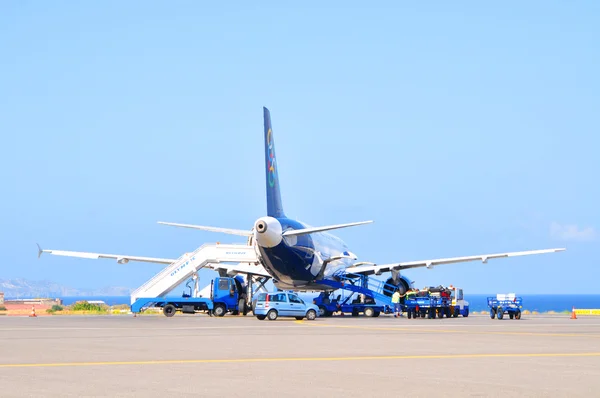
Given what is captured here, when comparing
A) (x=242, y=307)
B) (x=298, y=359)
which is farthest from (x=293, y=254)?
(x=298, y=359)

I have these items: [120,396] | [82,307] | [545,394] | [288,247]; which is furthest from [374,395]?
[82,307]

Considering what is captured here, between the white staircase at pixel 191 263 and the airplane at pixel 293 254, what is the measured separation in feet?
3.13

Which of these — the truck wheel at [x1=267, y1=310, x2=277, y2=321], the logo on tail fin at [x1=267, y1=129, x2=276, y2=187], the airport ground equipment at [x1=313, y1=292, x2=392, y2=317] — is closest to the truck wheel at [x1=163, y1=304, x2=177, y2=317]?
the truck wheel at [x1=267, y1=310, x2=277, y2=321]

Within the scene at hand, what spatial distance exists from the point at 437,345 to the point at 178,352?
314 inches

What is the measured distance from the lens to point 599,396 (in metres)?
14.7

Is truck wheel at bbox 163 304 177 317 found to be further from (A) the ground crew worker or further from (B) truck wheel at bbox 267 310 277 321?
(A) the ground crew worker

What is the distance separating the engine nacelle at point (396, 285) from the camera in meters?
65.5

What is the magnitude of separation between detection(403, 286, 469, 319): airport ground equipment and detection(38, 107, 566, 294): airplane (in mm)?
3286

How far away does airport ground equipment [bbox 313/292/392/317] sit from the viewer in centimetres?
6153

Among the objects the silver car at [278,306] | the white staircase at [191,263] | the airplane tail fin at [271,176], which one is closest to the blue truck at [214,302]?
the white staircase at [191,263]

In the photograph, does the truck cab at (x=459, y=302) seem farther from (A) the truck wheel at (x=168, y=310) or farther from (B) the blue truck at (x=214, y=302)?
(A) the truck wheel at (x=168, y=310)

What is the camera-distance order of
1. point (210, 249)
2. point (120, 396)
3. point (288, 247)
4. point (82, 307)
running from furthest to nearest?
point (82, 307), point (210, 249), point (288, 247), point (120, 396)

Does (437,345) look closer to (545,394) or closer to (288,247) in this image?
(545,394)

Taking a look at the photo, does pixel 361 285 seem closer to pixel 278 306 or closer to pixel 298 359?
pixel 278 306
